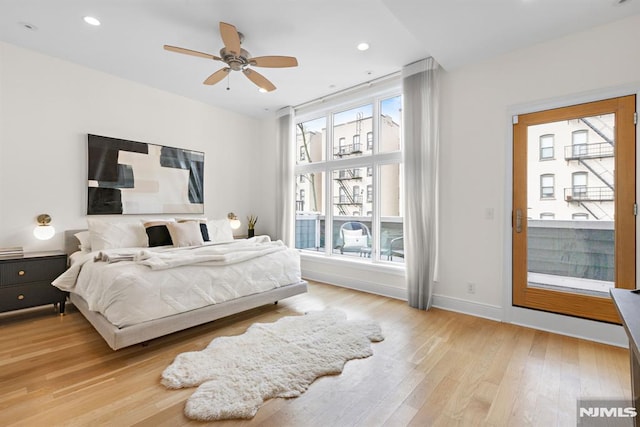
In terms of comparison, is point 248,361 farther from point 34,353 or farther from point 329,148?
point 329,148

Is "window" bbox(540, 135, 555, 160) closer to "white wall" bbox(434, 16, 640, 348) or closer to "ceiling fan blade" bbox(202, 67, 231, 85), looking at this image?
"white wall" bbox(434, 16, 640, 348)

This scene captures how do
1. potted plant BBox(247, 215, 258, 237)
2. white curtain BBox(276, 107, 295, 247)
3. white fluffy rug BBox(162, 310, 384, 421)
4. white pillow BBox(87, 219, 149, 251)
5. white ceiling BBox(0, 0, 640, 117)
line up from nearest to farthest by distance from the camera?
1. white fluffy rug BBox(162, 310, 384, 421)
2. white ceiling BBox(0, 0, 640, 117)
3. white pillow BBox(87, 219, 149, 251)
4. white curtain BBox(276, 107, 295, 247)
5. potted plant BBox(247, 215, 258, 237)

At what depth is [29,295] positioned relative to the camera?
2.92m

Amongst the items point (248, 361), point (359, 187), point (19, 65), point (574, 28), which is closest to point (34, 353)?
point (248, 361)

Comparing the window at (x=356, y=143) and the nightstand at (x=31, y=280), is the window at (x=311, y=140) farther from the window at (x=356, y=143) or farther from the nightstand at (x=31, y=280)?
the nightstand at (x=31, y=280)

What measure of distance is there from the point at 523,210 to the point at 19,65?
5691 mm

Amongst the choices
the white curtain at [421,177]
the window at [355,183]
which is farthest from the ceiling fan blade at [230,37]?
the window at [355,183]

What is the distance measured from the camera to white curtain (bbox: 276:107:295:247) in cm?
504

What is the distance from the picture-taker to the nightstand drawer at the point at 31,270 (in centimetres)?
279

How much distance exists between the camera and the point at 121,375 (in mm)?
1991

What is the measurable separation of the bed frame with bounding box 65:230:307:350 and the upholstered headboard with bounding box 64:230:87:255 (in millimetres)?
604

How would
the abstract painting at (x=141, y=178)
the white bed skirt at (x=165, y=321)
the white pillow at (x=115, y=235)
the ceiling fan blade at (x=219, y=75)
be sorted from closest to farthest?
1. the white bed skirt at (x=165, y=321)
2. the ceiling fan blade at (x=219, y=75)
3. the white pillow at (x=115, y=235)
4. the abstract painting at (x=141, y=178)

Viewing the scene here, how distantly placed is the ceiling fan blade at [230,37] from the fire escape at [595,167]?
3.25 m
